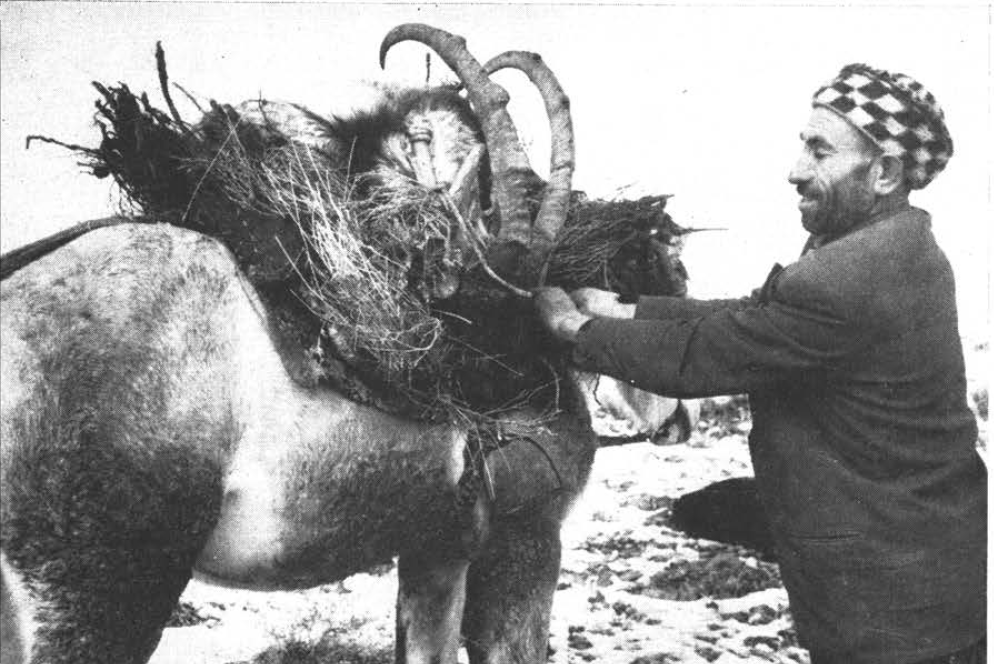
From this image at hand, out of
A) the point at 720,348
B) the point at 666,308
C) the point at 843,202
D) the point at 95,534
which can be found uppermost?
the point at 843,202

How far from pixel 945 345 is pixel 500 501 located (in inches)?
55.0

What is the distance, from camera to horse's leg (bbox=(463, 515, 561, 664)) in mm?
3121

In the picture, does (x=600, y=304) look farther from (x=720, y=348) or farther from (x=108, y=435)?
(x=108, y=435)

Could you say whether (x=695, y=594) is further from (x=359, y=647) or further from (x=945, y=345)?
(x=945, y=345)

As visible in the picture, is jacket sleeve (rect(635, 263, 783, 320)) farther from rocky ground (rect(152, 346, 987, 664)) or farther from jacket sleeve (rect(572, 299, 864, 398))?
rocky ground (rect(152, 346, 987, 664))

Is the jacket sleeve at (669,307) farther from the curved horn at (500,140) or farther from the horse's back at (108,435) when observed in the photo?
the horse's back at (108,435)

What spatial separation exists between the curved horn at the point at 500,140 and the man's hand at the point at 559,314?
0.19 m

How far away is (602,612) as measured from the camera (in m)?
4.98

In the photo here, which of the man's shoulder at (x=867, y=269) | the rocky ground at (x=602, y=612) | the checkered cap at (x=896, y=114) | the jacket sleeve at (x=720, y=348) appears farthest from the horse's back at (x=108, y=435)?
the checkered cap at (x=896, y=114)

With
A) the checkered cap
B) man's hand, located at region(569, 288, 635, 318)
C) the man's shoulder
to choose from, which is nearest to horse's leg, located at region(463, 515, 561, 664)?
man's hand, located at region(569, 288, 635, 318)

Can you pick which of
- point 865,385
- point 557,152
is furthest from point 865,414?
point 557,152

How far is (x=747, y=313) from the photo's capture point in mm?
2400

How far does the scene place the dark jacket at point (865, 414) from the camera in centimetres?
237

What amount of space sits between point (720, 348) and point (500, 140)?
916 millimetres
